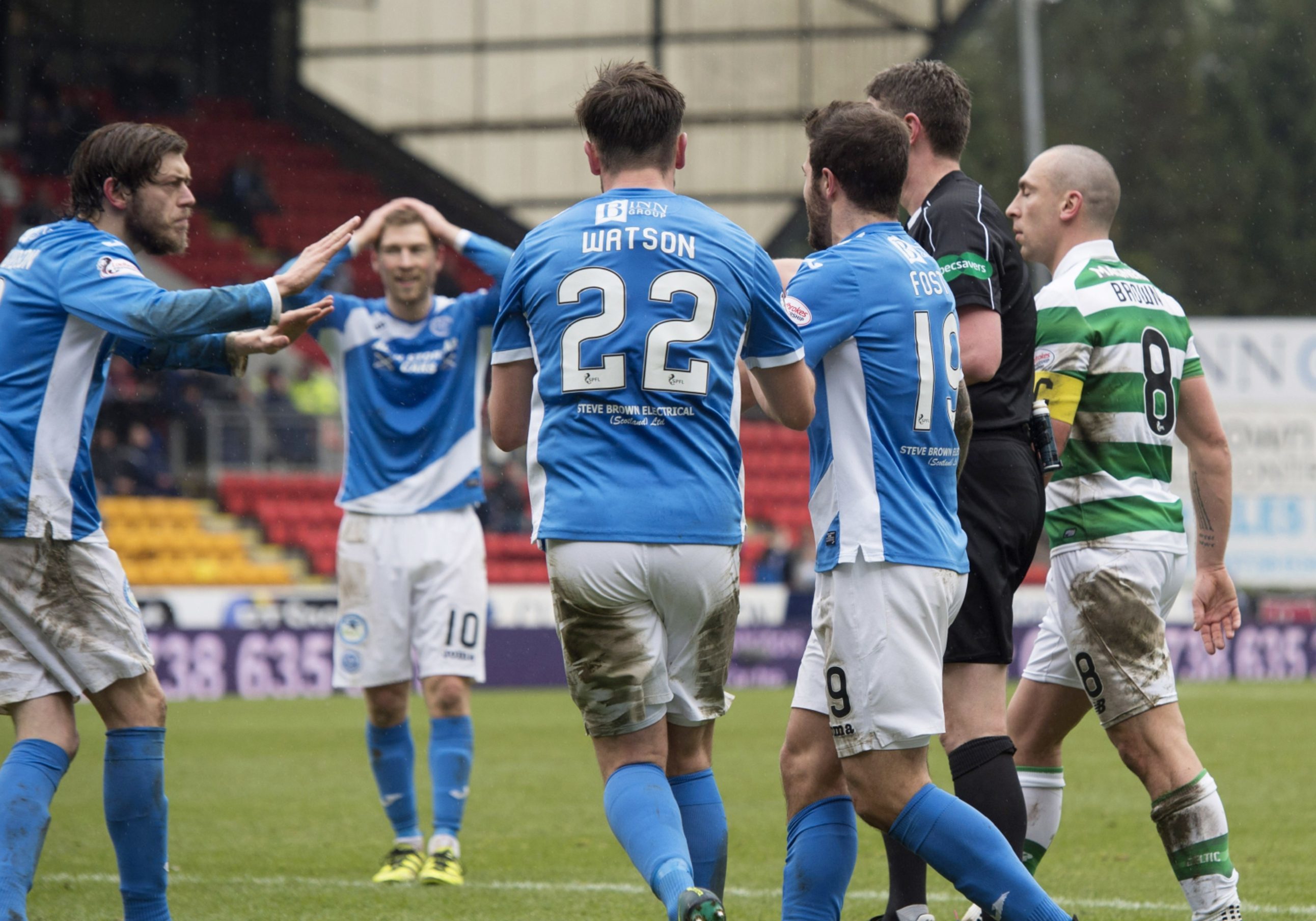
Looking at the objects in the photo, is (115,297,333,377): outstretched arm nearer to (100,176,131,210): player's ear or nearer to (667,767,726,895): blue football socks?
(100,176,131,210): player's ear

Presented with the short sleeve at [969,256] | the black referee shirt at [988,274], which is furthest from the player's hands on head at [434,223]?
the short sleeve at [969,256]

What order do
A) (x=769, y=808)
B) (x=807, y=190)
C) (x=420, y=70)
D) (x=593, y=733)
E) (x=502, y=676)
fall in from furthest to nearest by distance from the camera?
(x=420, y=70) < (x=502, y=676) < (x=769, y=808) < (x=807, y=190) < (x=593, y=733)

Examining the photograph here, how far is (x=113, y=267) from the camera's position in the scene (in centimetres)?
438

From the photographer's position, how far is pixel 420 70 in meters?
28.6

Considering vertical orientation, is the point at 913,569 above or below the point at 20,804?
above

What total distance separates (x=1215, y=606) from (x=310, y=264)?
3074 mm

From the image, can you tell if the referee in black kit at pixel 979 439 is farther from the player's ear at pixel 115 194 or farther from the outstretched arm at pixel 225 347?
the player's ear at pixel 115 194

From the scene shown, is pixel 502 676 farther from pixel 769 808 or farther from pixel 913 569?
pixel 913 569

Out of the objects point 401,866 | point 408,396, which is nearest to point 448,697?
point 401,866

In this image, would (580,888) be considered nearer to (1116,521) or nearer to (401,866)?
(401,866)

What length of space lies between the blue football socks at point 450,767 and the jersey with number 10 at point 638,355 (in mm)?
2827

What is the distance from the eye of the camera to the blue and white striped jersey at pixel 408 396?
22.1 ft

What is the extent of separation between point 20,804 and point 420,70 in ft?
84.2

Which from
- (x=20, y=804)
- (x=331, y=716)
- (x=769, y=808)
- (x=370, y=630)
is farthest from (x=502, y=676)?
(x=20, y=804)
